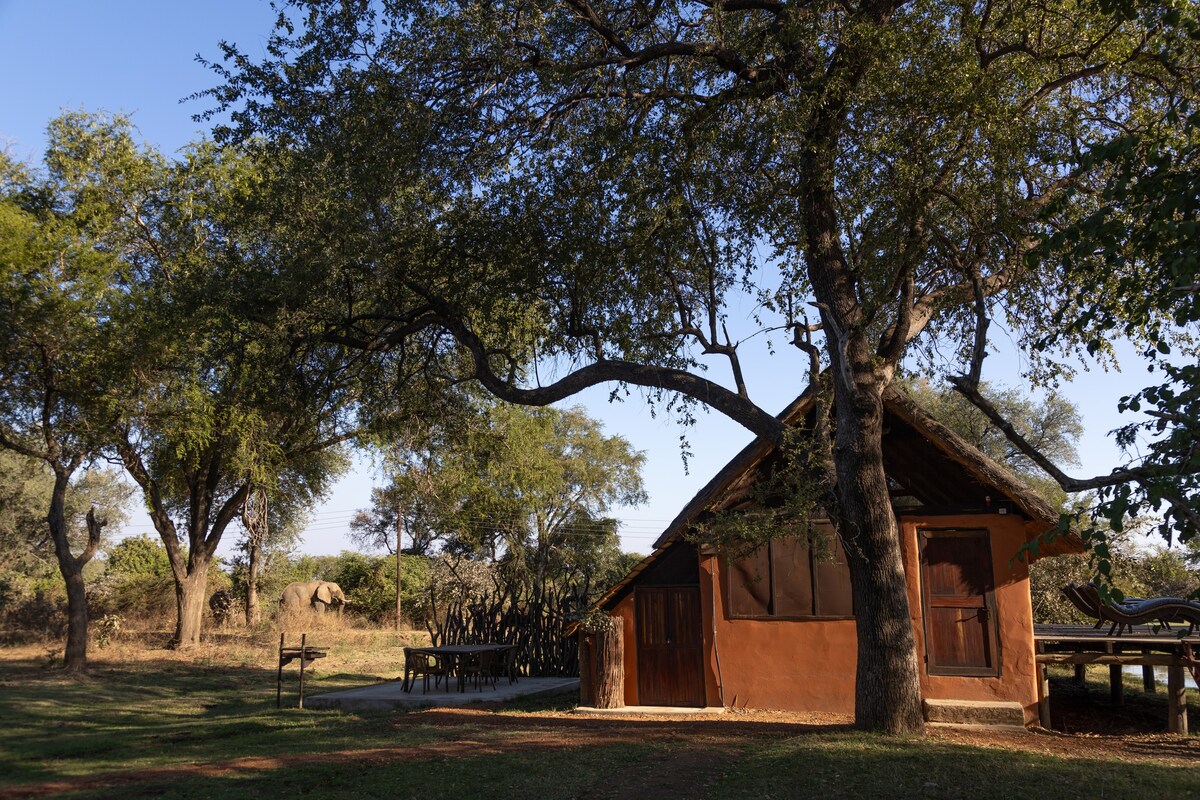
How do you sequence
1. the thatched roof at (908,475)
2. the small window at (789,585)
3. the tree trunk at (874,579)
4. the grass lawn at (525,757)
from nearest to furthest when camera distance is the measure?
1. the grass lawn at (525,757)
2. the tree trunk at (874,579)
3. the thatched roof at (908,475)
4. the small window at (789,585)

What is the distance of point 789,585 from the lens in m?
15.4

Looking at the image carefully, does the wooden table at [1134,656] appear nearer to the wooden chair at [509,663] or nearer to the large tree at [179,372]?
the wooden chair at [509,663]

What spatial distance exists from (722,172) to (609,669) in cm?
828

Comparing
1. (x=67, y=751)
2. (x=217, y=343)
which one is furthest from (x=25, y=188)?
(x=67, y=751)

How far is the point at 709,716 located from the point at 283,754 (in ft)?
22.1

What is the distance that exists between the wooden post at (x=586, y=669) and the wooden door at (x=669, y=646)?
856 mm

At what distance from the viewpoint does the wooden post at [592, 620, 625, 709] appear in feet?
50.4

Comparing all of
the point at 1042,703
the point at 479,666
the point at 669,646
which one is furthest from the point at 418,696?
the point at 1042,703

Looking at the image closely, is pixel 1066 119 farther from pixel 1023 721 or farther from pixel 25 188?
pixel 25 188

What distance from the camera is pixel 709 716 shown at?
47.9ft

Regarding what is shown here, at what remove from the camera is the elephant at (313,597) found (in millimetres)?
34250

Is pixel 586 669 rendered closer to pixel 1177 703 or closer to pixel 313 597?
pixel 1177 703

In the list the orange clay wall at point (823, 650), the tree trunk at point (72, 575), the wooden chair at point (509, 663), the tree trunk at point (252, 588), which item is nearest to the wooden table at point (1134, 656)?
the orange clay wall at point (823, 650)

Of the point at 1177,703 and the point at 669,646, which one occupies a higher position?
the point at 669,646
